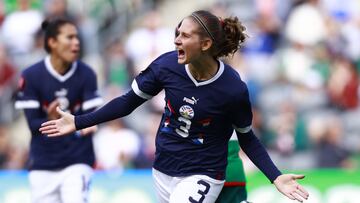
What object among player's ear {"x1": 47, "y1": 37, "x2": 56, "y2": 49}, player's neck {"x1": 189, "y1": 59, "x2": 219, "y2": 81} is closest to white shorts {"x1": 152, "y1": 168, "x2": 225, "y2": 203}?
player's neck {"x1": 189, "y1": 59, "x2": 219, "y2": 81}

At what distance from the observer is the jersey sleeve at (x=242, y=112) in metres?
7.33

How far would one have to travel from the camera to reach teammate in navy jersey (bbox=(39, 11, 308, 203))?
7301 millimetres

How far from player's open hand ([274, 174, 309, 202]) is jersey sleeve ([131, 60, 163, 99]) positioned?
3.59 feet

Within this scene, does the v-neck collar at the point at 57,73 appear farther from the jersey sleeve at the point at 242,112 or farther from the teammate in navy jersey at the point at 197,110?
the jersey sleeve at the point at 242,112

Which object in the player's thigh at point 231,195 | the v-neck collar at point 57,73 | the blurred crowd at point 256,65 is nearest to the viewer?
the player's thigh at point 231,195

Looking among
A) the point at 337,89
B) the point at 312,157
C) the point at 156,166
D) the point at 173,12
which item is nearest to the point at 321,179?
the point at 312,157

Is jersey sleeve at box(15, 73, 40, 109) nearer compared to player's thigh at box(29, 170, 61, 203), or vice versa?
jersey sleeve at box(15, 73, 40, 109)

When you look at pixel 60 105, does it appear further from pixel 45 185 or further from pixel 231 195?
pixel 231 195

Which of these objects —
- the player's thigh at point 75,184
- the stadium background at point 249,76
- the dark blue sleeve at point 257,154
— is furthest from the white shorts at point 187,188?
the stadium background at point 249,76

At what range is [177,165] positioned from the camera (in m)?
7.52

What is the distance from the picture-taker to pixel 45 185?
9414mm

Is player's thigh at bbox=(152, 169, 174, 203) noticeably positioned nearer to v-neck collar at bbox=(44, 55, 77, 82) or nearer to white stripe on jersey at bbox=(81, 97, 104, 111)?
white stripe on jersey at bbox=(81, 97, 104, 111)

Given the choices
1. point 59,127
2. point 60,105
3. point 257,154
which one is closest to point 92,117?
point 59,127

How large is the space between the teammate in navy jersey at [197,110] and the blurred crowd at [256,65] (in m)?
5.89
